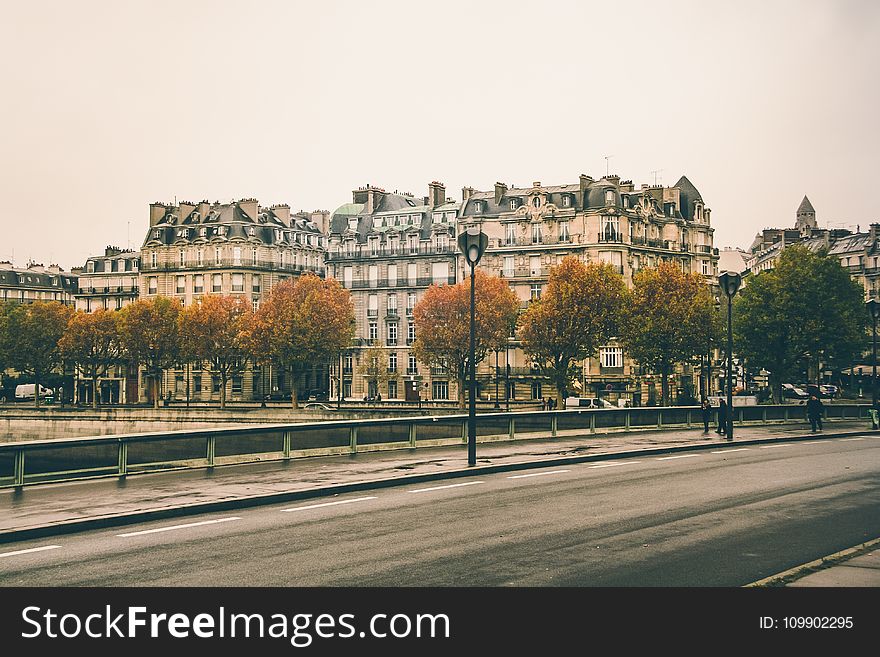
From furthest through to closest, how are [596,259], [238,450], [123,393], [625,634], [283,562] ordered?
[123,393] → [596,259] → [238,450] → [283,562] → [625,634]

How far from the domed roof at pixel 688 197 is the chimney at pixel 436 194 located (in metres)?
25.6

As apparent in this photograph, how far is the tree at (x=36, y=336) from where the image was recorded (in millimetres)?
94500

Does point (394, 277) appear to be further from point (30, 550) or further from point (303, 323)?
point (30, 550)

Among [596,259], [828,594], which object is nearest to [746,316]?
[596,259]

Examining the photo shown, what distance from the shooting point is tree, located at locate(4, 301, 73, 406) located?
94500mm

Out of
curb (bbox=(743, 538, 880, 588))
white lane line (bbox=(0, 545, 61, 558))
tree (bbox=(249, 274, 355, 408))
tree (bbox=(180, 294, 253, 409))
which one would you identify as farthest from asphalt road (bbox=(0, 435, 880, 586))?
tree (bbox=(180, 294, 253, 409))

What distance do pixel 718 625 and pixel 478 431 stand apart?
2352cm

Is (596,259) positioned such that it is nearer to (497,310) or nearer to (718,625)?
(497,310)

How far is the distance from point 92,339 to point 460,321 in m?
39.2

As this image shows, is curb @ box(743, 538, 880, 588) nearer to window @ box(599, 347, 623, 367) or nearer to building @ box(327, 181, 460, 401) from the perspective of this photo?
window @ box(599, 347, 623, 367)

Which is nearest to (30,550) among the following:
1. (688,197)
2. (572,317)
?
(572,317)

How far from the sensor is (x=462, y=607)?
7324mm

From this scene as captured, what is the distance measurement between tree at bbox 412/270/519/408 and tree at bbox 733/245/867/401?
20.1 metres

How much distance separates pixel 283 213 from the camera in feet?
350
